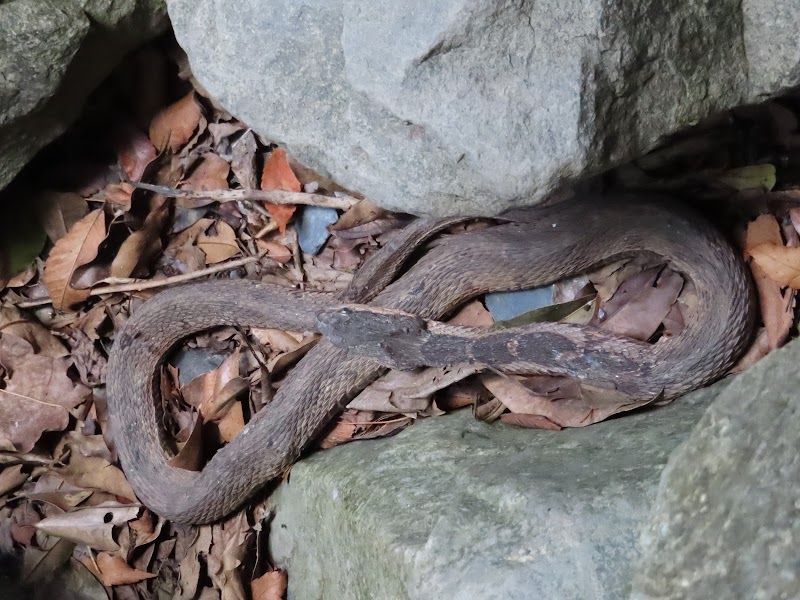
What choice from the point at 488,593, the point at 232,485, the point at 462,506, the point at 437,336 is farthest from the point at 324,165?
the point at 232,485

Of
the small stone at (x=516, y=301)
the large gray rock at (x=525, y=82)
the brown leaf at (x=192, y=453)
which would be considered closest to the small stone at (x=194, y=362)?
the brown leaf at (x=192, y=453)

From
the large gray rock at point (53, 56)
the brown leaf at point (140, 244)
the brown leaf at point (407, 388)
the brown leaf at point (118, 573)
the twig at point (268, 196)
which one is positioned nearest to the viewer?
the large gray rock at point (53, 56)

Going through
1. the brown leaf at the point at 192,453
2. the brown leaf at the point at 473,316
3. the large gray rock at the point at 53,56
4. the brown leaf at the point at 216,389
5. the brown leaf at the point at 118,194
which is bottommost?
the brown leaf at the point at 192,453

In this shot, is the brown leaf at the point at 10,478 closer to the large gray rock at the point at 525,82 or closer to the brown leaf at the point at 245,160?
the brown leaf at the point at 245,160

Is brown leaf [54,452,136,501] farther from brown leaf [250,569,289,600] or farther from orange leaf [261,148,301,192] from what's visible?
orange leaf [261,148,301,192]

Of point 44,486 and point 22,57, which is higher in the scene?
point 22,57

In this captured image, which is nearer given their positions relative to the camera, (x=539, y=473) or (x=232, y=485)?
(x=539, y=473)

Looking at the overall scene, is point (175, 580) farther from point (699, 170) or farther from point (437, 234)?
point (699, 170)
